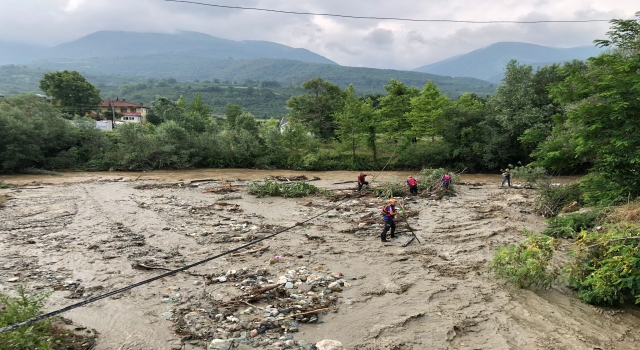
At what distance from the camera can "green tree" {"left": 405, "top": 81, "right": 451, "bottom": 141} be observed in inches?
1421

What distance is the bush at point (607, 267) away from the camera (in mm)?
6977

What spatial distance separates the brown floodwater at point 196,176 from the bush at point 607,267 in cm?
1975

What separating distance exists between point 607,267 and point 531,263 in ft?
4.39

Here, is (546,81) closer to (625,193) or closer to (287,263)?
(625,193)

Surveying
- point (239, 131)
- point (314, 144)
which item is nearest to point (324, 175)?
point (314, 144)

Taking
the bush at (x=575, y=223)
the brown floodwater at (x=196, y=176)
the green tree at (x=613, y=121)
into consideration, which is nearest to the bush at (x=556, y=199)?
the green tree at (x=613, y=121)

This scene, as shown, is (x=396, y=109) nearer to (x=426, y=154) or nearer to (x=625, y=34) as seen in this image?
(x=426, y=154)

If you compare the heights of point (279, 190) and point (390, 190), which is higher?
point (390, 190)

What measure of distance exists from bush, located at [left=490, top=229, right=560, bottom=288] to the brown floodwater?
62.7 feet

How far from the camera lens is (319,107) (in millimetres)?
42656

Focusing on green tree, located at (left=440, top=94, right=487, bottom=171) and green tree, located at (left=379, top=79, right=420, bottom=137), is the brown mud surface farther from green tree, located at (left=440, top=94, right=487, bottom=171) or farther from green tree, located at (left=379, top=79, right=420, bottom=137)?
green tree, located at (left=379, top=79, right=420, bottom=137)

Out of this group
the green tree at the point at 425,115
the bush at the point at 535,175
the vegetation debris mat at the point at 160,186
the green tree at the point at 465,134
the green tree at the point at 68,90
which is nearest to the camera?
the bush at the point at 535,175

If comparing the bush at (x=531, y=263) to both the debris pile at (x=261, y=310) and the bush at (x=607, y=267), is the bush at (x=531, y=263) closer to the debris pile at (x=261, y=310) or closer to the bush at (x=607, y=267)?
the bush at (x=607, y=267)

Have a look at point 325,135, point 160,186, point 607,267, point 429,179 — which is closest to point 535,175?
point 429,179
